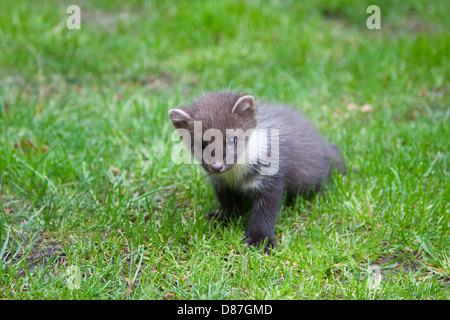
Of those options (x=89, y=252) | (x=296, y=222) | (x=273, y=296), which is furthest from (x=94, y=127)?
(x=273, y=296)

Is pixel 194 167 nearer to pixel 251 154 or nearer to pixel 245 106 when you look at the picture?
pixel 251 154

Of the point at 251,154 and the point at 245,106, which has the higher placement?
the point at 245,106

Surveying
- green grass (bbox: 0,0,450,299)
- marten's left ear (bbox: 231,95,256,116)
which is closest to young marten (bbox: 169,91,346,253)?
marten's left ear (bbox: 231,95,256,116)

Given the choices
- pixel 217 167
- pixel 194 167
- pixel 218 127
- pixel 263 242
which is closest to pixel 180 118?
pixel 218 127

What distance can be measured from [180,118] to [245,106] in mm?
606

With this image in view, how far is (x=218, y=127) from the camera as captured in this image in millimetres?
4363

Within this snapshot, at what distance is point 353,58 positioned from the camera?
834 cm

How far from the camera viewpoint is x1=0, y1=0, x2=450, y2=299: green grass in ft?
13.6

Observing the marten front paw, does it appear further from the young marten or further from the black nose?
the black nose

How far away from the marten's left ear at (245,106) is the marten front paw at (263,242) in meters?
1.17

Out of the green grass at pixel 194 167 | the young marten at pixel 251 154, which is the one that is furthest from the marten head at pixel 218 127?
the green grass at pixel 194 167

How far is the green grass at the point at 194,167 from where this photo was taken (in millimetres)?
4148
